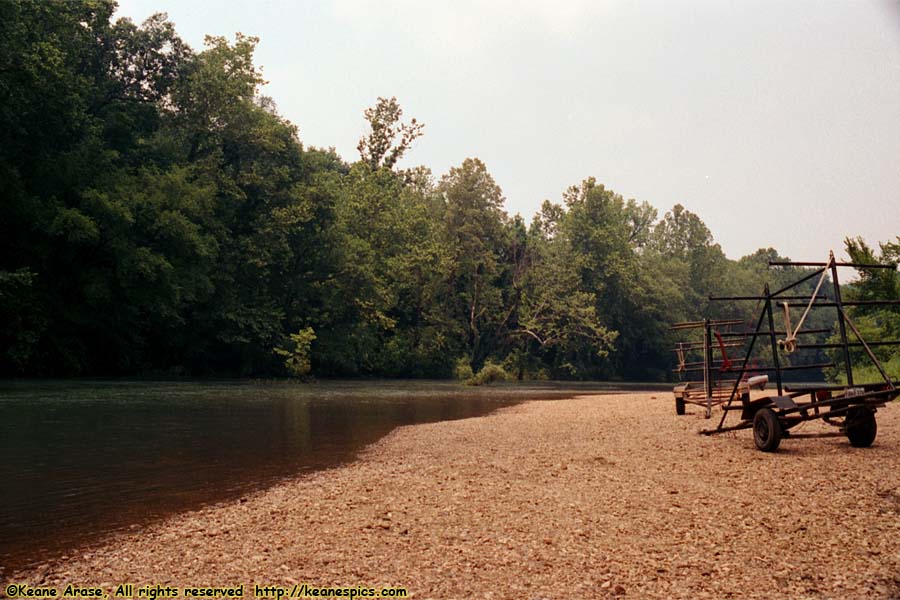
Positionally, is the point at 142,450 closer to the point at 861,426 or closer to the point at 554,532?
the point at 554,532

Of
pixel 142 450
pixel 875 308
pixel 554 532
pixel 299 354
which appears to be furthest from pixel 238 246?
pixel 554 532

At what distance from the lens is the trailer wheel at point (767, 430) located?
1291 centimetres

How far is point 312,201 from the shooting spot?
5488cm

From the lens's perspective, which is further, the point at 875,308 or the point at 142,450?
the point at 875,308

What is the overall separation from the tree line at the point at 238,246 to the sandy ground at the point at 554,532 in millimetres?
29255

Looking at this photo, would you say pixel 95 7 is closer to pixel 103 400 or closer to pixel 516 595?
pixel 103 400

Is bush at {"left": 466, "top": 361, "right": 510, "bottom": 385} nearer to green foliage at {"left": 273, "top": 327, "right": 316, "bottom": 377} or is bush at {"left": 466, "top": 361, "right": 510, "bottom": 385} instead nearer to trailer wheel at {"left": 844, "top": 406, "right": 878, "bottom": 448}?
green foliage at {"left": 273, "top": 327, "right": 316, "bottom": 377}

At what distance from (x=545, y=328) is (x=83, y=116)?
46933mm

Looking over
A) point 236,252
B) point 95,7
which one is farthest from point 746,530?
point 95,7

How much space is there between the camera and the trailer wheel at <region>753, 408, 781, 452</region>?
12.9 m

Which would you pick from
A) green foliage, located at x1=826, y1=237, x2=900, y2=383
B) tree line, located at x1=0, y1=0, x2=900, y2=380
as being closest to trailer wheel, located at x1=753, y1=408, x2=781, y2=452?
green foliage, located at x1=826, y1=237, x2=900, y2=383

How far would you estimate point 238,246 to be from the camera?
51.2m

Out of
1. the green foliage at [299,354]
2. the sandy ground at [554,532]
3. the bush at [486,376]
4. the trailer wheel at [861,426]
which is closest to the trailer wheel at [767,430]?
the sandy ground at [554,532]

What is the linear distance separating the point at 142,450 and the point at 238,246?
39209mm
